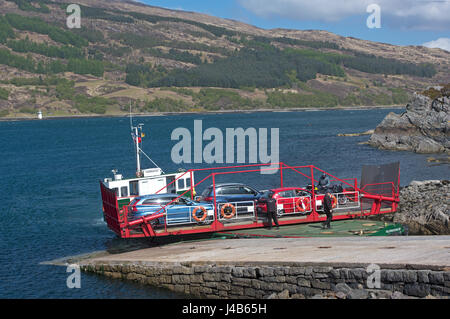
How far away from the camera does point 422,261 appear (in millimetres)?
15984

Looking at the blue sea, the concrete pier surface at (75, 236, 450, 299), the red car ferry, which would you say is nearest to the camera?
the concrete pier surface at (75, 236, 450, 299)

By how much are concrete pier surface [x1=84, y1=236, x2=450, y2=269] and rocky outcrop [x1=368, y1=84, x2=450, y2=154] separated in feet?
174

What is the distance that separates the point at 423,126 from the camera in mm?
73250

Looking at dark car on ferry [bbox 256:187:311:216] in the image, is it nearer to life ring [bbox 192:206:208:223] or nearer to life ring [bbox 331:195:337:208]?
life ring [bbox 331:195:337:208]

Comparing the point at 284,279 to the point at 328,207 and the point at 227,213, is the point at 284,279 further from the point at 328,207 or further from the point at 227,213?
the point at 227,213

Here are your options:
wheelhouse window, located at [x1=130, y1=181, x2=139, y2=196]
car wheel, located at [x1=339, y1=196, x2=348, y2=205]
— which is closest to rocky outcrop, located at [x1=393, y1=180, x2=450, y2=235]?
car wheel, located at [x1=339, y1=196, x2=348, y2=205]

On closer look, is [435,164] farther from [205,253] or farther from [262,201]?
[205,253]

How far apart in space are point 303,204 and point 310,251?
20.7 ft

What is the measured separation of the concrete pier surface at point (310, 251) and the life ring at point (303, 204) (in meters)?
3.03

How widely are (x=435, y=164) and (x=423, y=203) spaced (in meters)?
31.0

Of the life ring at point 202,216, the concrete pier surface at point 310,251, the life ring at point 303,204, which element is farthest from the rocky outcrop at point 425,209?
the life ring at point 202,216

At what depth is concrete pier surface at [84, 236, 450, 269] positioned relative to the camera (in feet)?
55.7
